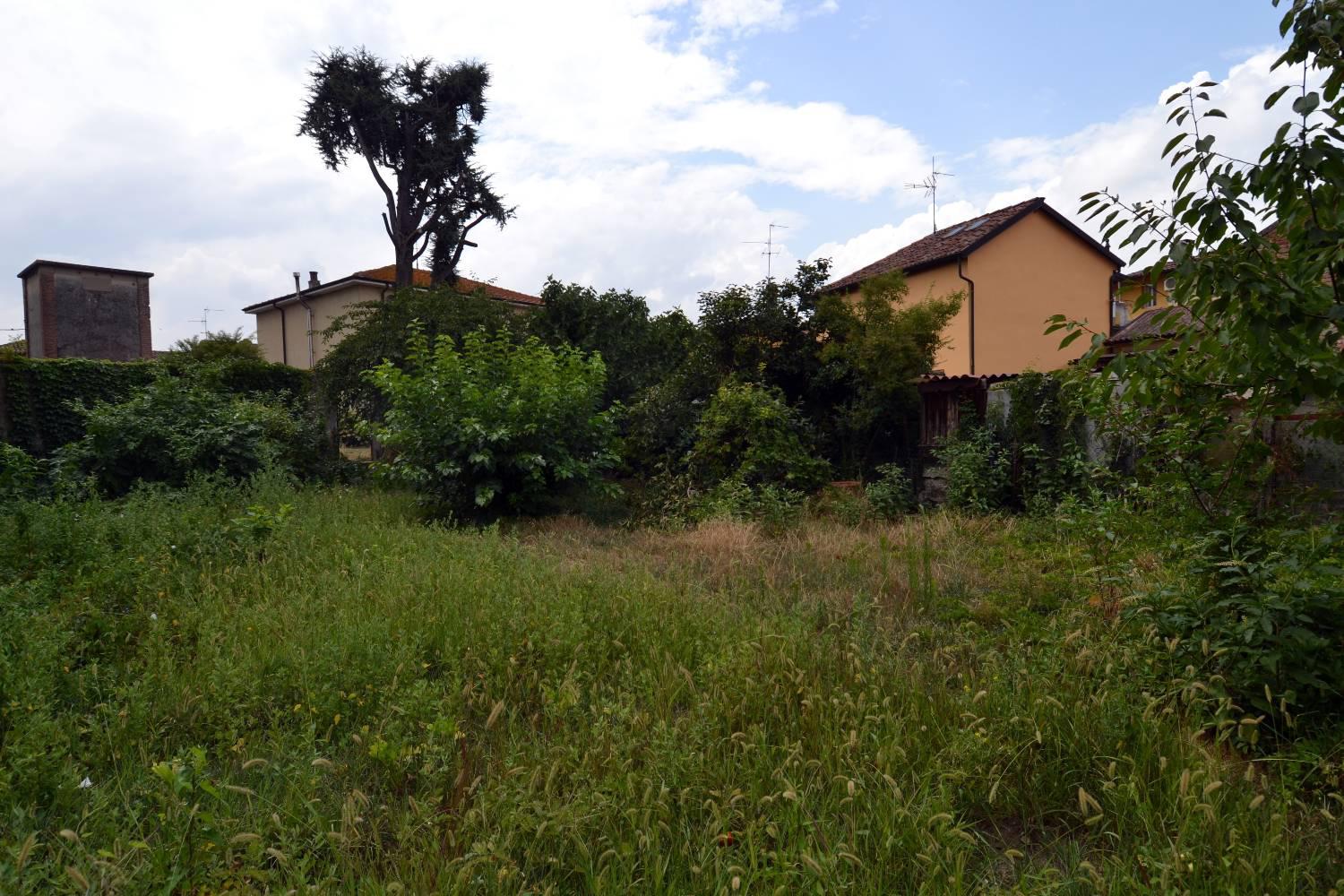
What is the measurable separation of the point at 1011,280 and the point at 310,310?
2644 cm

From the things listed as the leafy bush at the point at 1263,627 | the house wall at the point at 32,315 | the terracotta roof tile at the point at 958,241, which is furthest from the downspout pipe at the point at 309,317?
the leafy bush at the point at 1263,627

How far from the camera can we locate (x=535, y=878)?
261 centimetres

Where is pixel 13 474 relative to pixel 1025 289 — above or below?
below

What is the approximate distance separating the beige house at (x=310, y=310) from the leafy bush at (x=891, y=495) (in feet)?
73.2

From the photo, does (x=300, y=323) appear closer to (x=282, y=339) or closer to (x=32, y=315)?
(x=282, y=339)

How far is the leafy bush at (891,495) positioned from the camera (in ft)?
32.3

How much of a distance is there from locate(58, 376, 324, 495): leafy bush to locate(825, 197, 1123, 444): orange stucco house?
41.8 feet

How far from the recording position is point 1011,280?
65.6 feet

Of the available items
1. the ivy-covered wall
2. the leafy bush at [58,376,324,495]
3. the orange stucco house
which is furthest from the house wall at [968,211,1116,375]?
the ivy-covered wall

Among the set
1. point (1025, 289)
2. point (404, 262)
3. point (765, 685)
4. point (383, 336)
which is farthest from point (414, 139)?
point (765, 685)

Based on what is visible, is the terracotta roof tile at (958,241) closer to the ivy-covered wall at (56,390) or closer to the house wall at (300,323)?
the ivy-covered wall at (56,390)

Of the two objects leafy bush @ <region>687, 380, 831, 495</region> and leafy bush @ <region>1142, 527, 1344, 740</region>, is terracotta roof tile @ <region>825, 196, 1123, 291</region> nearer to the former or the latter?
leafy bush @ <region>687, 380, 831, 495</region>

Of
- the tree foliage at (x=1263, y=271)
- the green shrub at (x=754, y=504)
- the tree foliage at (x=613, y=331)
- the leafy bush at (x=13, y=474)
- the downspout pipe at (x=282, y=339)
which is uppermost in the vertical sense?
the downspout pipe at (x=282, y=339)

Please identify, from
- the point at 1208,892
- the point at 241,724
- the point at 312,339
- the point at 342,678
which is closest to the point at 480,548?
the point at 342,678
